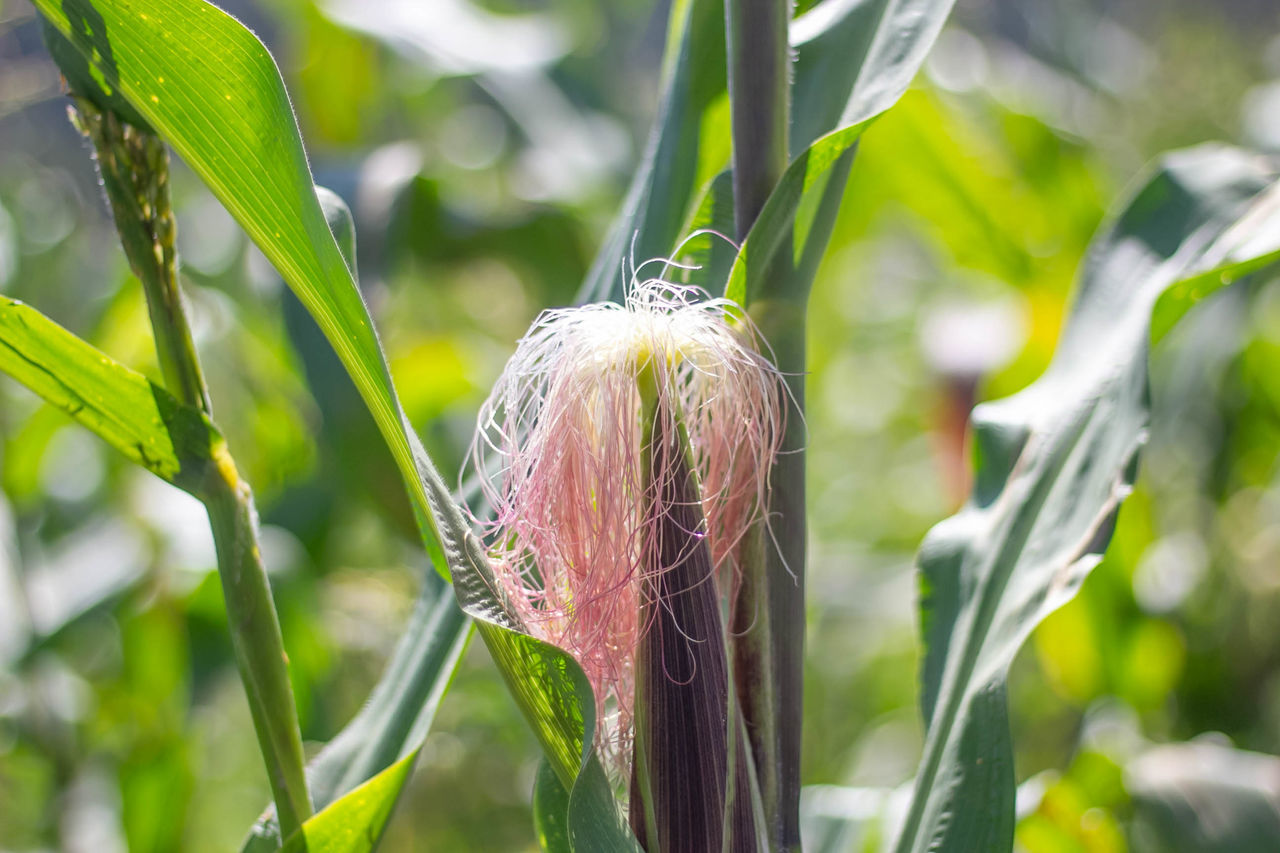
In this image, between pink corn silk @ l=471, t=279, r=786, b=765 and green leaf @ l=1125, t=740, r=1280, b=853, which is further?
green leaf @ l=1125, t=740, r=1280, b=853

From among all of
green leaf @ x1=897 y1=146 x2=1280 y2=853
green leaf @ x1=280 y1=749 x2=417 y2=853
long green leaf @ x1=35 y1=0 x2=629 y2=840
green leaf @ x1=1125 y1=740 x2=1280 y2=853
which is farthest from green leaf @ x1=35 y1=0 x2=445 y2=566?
green leaf @ x1=1125 y1=740 x2=1280 y2=853

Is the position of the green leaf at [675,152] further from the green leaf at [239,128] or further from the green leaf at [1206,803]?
the green leaf at [1206,803]

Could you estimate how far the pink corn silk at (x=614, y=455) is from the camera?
0.29 metres

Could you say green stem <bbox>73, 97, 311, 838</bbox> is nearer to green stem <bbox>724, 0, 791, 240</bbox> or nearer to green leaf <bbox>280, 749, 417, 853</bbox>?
green leaf <bbox>280, 749, 417, 853</bbox>

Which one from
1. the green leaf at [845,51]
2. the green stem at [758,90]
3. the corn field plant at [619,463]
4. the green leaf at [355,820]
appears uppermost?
the green leaf at [845,51]

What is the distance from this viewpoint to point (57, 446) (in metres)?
1.18

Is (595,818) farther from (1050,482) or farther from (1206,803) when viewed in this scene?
(1206,803)

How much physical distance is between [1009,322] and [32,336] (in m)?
1.25

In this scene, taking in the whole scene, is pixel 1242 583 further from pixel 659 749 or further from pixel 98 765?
pixel 98 765

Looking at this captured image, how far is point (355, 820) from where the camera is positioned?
12.3 inches

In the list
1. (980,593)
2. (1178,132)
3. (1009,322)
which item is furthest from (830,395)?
(980,593)

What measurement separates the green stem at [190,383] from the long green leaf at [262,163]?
0.05 ft

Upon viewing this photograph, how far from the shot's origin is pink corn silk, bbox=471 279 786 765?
290 mm

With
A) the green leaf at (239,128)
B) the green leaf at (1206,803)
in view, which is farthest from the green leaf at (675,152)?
the green leaf at (1206,803)
